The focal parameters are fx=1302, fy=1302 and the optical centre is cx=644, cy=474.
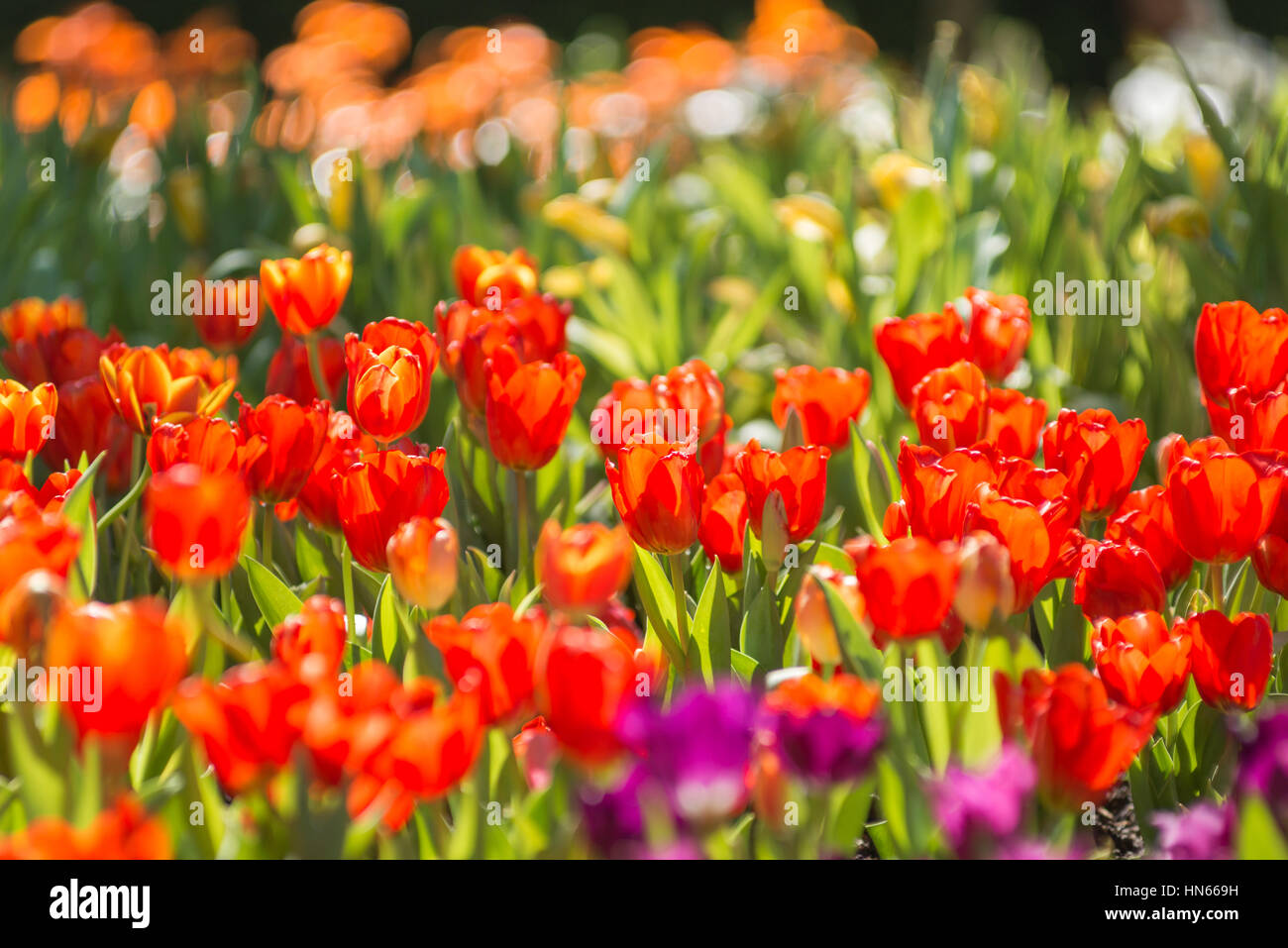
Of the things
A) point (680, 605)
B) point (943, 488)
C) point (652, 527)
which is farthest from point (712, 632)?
point (943, 488)

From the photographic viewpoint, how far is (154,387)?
1524mm

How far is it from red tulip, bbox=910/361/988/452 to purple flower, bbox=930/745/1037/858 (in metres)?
0.62

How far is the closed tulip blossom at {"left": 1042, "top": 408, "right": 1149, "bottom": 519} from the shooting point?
53.9 inches

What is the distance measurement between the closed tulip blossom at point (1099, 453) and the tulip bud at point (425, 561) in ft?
2.15

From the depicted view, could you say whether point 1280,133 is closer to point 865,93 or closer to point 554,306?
point 554,306

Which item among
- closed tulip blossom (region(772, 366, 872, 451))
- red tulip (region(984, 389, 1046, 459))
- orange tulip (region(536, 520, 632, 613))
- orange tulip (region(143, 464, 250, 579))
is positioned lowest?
orange tulip (region(536, 520, 632, 613))

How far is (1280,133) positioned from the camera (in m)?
2.43

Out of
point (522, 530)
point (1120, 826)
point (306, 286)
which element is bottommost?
point (1120, 826)

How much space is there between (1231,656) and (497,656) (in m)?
0.66

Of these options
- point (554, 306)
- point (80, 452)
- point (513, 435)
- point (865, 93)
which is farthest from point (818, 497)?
point (865, 93)

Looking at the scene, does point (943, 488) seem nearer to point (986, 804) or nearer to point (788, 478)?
point (788, 478)

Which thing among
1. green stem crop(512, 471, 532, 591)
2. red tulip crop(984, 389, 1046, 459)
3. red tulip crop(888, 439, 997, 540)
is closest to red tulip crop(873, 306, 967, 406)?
red tulip crop(984, 389, 1046, 459)

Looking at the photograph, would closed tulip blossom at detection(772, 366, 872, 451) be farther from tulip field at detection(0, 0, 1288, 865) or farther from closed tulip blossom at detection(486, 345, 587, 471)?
A: closed tulip blossom at detection(486, 345, 587, 471)
